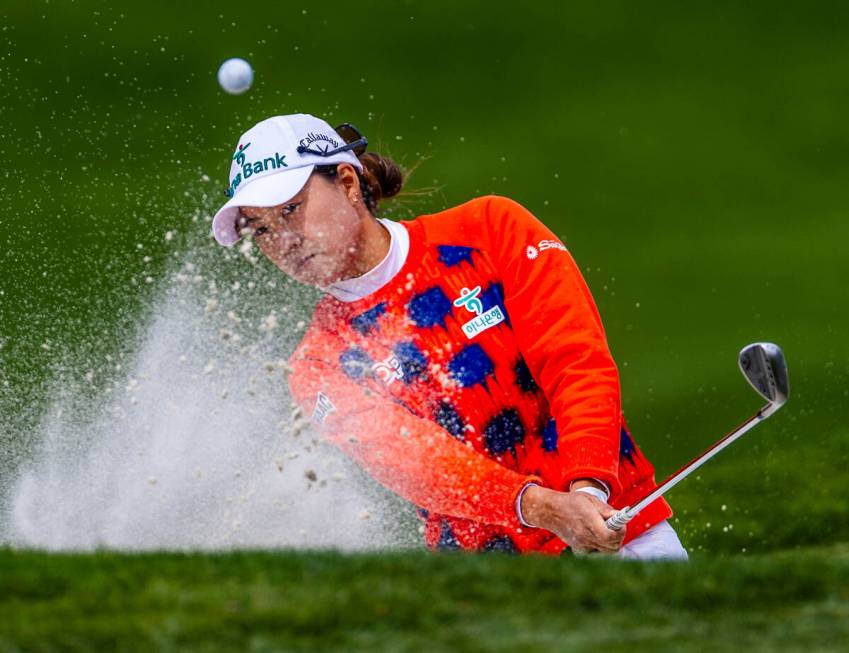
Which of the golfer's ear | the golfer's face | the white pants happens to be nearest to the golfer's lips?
the golfer's face

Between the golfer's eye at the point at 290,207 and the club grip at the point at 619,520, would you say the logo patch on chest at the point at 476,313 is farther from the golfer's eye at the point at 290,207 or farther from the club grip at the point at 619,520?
the club grip at the point at 619,520

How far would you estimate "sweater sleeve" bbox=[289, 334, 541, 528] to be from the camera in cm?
337

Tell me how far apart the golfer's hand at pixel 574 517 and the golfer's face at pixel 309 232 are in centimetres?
73

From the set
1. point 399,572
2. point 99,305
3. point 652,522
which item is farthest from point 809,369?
point 399,572

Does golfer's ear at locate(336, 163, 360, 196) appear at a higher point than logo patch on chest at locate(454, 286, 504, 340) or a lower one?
higher

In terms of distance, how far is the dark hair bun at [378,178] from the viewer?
371 cm

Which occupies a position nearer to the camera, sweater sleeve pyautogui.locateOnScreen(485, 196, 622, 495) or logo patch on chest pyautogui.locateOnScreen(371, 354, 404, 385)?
sweater sleeve pyautogui.locateOnScreen(485, 196, 622, 495)

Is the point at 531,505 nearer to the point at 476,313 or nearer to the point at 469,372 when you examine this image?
Result: the point at 469,372

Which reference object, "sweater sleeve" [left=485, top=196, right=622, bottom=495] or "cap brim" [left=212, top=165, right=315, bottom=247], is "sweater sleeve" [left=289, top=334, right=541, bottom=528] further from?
"cap brim" [left=212, top=165, right=315, bottom=247]

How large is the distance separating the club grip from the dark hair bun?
1.07 m

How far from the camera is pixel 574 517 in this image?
3199mm

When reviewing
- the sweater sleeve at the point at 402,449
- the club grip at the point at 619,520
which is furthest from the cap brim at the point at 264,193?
the club grip at the point at 619,520

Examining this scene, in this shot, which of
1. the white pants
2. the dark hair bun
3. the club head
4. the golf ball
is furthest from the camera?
the golf ball

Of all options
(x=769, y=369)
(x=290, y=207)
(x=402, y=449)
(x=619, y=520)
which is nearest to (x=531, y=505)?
(x=619, y=520)
